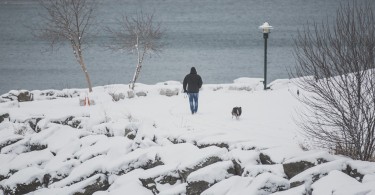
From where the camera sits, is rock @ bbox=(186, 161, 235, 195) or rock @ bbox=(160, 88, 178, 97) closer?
rock @ bbox=(186, 161, 235, 195)

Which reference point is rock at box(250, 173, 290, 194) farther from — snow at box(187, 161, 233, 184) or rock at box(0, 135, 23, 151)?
rock at box(0, 135, 23, 151)

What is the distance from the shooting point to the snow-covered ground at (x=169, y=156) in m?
8.03

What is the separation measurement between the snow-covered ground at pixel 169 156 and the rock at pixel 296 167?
0.07ft

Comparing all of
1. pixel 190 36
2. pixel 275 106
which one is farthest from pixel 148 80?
pixel 190 36

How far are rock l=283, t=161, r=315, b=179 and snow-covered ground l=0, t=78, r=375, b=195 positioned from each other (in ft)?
0.07

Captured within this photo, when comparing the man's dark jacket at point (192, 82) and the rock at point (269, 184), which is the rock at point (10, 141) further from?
the rock at point (269, 184)

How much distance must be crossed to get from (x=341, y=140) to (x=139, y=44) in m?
17.7

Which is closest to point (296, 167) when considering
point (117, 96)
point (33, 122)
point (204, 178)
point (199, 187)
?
point (204, 178)

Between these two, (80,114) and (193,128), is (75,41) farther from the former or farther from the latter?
(193,128)

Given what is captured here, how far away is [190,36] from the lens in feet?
319

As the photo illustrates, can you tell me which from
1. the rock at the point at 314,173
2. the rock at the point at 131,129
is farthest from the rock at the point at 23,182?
the rock at the point at 314,173

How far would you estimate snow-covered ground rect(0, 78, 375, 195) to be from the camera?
8031 mm

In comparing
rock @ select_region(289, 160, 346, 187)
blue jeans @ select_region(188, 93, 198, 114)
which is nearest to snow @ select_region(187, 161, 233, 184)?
rock @ select_region(289, 160, 346, 187)

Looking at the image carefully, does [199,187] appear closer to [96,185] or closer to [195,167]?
[195,167]
